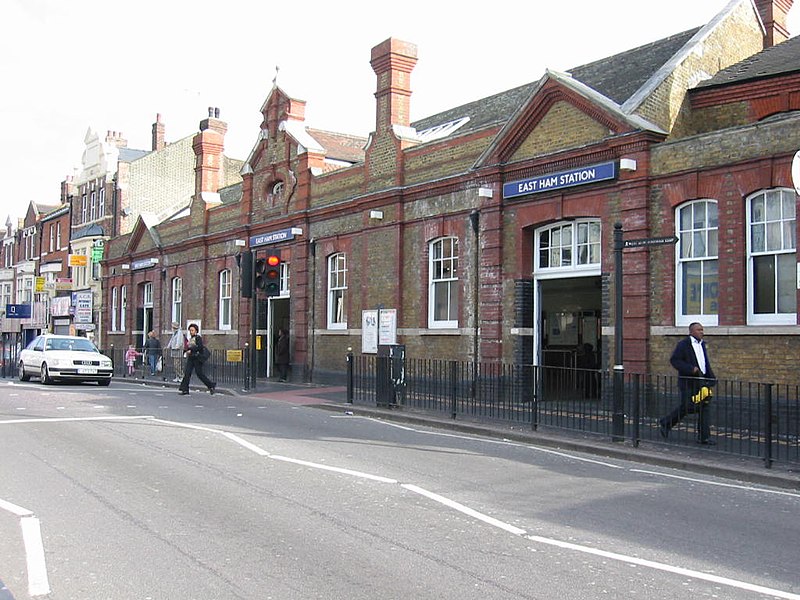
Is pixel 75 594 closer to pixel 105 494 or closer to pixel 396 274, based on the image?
pixel 105 494

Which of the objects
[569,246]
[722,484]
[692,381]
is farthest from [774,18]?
[722,484]

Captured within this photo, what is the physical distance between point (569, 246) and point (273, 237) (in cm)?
1218

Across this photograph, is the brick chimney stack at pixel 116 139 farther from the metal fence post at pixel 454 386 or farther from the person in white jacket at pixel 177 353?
the metal fence post at pixel 454 386

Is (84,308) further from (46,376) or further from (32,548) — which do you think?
(32,548)

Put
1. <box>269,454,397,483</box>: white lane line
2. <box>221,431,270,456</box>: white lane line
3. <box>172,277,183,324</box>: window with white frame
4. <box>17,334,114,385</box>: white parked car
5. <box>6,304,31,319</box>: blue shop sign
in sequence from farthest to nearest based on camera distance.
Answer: <box>6,304,31,319</box>: blue shop sign, <box>172,277,183,324</box>: window with white frame, <box>17,334,114,385</box>: white parked car, <box>221,431,270,456</box>: white lane line, <box>269,454,397,483</box>: white lane line

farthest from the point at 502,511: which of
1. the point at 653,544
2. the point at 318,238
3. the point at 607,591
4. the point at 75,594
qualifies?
the point at 318,238

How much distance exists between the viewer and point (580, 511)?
7504 mm

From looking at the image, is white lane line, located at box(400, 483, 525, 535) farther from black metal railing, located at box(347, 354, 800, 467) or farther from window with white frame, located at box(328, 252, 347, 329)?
window with white frame, located at box(328, 252, 347, 329)

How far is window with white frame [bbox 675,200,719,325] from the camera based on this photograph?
14.1 m

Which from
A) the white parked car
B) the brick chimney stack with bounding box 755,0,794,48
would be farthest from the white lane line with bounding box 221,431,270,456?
the brick chimney stack with bounding box 755,0,794,48

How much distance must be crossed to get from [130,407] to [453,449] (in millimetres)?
8301

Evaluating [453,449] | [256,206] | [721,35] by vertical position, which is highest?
[721,35]

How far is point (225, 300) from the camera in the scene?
97.5 ft

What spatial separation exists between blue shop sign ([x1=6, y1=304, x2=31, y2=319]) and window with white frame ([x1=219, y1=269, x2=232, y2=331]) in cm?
1840
